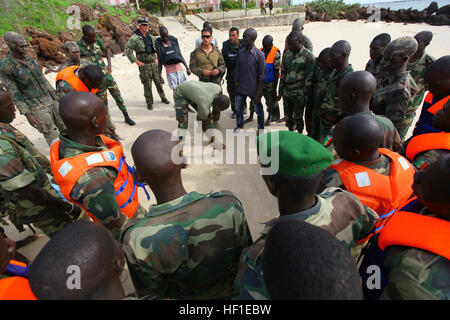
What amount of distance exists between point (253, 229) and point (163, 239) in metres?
1.81

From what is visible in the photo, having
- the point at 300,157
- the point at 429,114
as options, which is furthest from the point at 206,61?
the point at 300,157

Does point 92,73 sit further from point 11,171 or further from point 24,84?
point 11,171

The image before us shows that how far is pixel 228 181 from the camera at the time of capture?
3605mm

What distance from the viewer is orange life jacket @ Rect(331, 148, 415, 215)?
150 centimetres

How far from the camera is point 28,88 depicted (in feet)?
12.5

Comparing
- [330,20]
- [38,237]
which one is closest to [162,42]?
[38,237]

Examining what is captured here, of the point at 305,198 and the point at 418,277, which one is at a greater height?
the point at 305,198

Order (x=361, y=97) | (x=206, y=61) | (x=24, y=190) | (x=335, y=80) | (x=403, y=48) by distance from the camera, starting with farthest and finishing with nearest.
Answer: (x=206, y=61)
(x=335, y=80)
(x=403, y=48)
(x=361, y=97)
(x=24, y=190)

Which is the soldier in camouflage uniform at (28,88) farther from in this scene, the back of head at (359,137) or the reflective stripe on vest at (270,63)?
the back of head at (359,137)

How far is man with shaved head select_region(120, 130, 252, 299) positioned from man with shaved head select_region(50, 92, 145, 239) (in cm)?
50

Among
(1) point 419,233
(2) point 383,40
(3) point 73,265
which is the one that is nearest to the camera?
(3) point 73,265

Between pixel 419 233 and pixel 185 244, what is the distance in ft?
3.34

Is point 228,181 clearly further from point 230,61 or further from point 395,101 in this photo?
point 230,61

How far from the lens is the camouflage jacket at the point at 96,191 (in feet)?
5.35
